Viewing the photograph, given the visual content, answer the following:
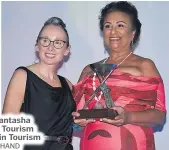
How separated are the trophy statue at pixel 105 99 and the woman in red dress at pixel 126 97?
0.03 meters

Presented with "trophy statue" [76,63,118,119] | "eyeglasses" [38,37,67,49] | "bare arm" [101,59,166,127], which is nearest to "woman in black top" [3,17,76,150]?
"eyeglasses" [38,37,67,49]

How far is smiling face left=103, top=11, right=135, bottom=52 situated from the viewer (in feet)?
5.16

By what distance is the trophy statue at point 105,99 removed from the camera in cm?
135

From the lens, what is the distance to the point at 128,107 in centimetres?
151

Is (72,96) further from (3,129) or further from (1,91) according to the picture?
(1,91)

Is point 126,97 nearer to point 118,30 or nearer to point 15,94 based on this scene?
point 118,30

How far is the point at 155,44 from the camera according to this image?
1.98 metres

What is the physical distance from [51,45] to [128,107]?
0.40 m

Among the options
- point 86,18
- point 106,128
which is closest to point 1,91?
point 86,18

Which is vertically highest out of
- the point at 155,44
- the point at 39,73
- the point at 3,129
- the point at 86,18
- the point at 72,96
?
the point at 86,18

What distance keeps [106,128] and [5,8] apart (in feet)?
3.31

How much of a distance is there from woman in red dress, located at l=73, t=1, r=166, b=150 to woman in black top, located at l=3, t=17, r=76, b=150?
0.28 feet

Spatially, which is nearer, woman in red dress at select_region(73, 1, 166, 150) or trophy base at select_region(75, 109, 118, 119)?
trophy base at select_region(75, 109, 118, 119)

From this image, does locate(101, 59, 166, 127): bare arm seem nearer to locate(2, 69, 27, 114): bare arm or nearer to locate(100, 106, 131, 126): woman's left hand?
locate(100, 106, 131, 126): woman's left hand
